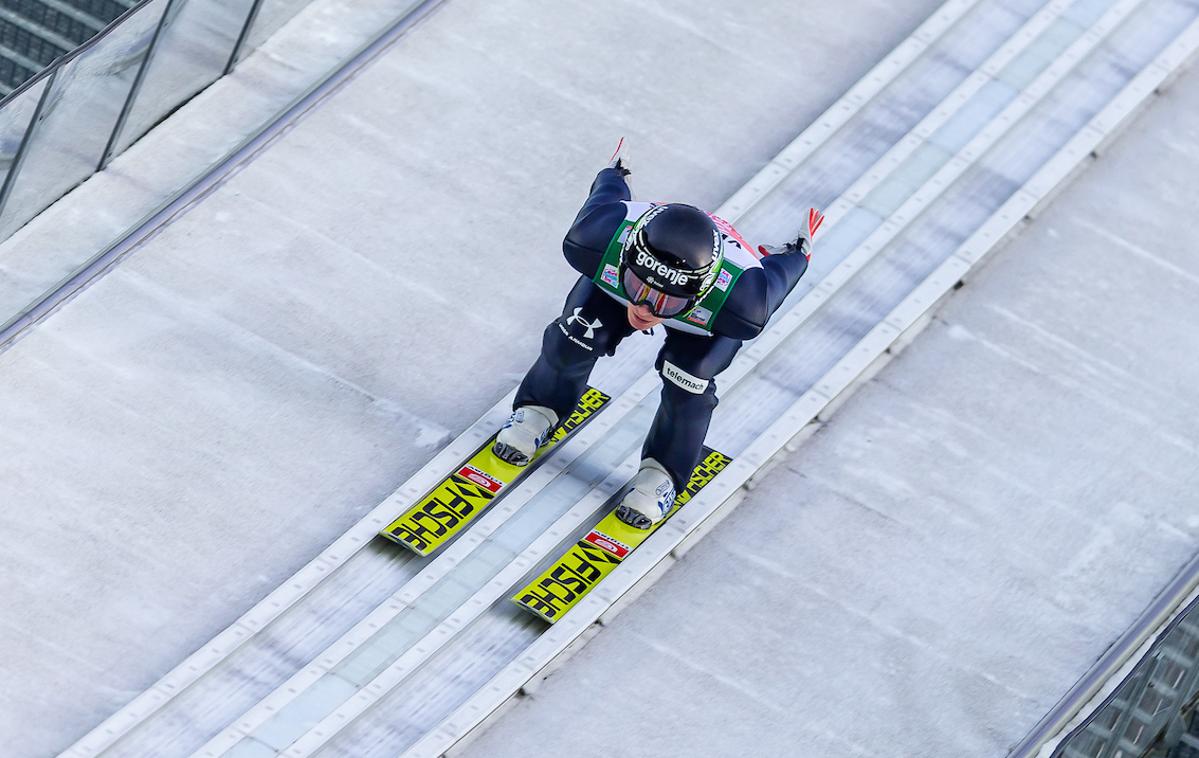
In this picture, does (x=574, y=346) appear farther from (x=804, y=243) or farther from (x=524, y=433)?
(x=804, y=243)

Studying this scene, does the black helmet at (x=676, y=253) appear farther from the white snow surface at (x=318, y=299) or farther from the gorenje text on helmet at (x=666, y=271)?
the white snow surface at (x=318, y=299)

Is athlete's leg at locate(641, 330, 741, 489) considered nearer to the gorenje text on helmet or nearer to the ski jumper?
the ski jumper

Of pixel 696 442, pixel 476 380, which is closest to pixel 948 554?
pixel 696 442

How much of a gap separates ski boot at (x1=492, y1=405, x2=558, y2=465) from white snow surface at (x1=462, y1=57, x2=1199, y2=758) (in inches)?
36.6

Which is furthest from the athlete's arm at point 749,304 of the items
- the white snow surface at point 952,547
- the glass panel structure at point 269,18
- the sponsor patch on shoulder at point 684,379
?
the glass panel structure at point 269,18

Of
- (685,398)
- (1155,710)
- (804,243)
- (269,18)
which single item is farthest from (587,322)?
(269,18)

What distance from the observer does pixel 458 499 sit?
505 inches

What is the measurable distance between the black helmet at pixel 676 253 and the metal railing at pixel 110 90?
3858mm

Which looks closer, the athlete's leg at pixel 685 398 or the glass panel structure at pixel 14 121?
the athlete's leg at pixel 685 398

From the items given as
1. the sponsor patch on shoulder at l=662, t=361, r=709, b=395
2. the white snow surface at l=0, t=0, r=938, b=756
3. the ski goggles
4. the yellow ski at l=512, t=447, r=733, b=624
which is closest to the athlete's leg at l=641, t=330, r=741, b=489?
the sponsor patch on shoulder at l=662, t=361, r=709, b=395

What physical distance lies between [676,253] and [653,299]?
0.27 m

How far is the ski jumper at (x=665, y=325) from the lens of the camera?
11.8 m

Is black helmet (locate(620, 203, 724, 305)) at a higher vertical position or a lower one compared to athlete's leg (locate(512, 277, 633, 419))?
higher

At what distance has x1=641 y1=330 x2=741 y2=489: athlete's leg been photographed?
1210 cm
